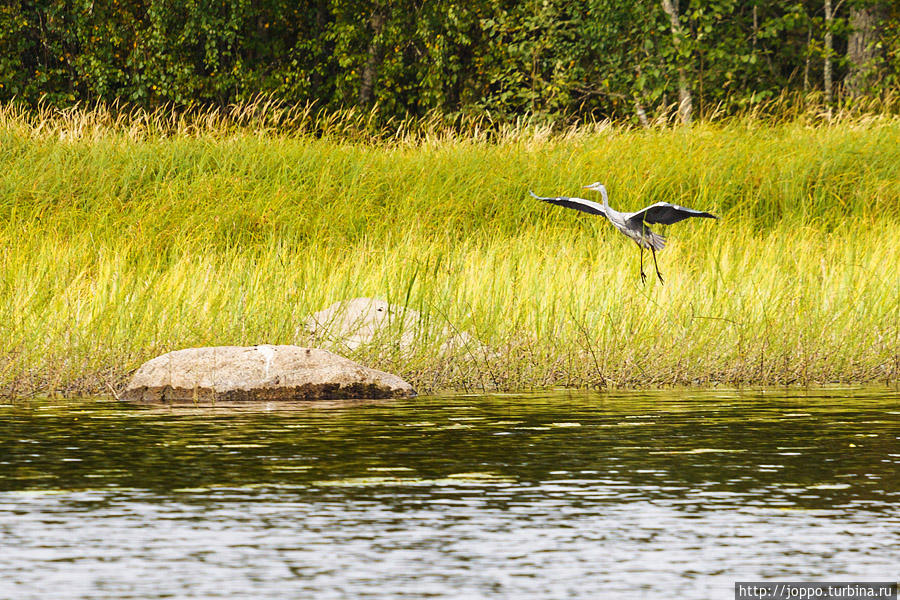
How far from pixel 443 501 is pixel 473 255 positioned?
21.5 feet

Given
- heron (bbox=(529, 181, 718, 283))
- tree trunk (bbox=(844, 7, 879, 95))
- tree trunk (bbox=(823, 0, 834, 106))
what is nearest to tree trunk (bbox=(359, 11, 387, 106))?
Result: tree trunk (bbox=(823, 0, 834, 106))

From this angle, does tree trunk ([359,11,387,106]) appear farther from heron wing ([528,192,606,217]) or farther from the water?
the water

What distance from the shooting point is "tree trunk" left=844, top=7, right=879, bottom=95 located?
83.9ft

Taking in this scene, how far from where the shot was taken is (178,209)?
16.4 meters

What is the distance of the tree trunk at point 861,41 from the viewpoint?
2556 centimetres

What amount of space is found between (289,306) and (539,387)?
6.22 feet

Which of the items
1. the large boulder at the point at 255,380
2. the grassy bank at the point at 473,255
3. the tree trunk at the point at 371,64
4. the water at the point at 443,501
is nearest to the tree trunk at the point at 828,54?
the grassy bank at the point at 473,255

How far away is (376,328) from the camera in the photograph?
9.79 metres

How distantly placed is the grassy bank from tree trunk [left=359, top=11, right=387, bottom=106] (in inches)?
358

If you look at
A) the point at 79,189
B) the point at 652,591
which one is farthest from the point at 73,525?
the point at 79,189

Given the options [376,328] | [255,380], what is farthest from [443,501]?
[376,328]

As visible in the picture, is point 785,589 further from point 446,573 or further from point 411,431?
point 411,431

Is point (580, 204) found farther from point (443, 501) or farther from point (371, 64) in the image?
point (371, 64)

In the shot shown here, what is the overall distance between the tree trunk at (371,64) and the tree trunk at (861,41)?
8.78 m
